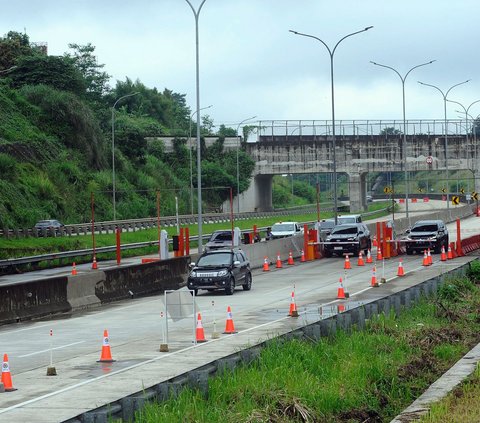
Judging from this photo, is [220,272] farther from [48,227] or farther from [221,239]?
[48,227]

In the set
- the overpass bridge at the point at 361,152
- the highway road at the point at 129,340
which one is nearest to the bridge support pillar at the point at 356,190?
the overpass bridge at the point at 361,152

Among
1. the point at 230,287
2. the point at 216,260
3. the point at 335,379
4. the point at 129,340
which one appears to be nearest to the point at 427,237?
the point at 216,260

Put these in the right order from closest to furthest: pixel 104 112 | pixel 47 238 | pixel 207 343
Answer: pixel 207 343
pixel 47 238
pixel 104 112

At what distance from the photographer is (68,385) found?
18.5m

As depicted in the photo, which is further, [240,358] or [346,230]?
[346,230]

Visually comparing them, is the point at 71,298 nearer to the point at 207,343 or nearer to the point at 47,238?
the point at 207,343

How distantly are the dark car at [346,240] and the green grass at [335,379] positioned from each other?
1210 inches

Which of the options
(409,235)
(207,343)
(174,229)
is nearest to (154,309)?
(207,343)

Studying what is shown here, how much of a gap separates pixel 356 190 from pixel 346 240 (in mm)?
56261

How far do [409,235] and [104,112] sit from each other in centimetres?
6827

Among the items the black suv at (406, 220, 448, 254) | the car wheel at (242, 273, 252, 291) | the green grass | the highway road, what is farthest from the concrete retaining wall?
the black suv at (406, 220, 448, 254)

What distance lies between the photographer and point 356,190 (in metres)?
113

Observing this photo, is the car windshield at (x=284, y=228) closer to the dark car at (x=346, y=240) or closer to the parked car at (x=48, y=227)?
the dark car at (x=346, y=240)

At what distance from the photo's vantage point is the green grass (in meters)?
15.6
